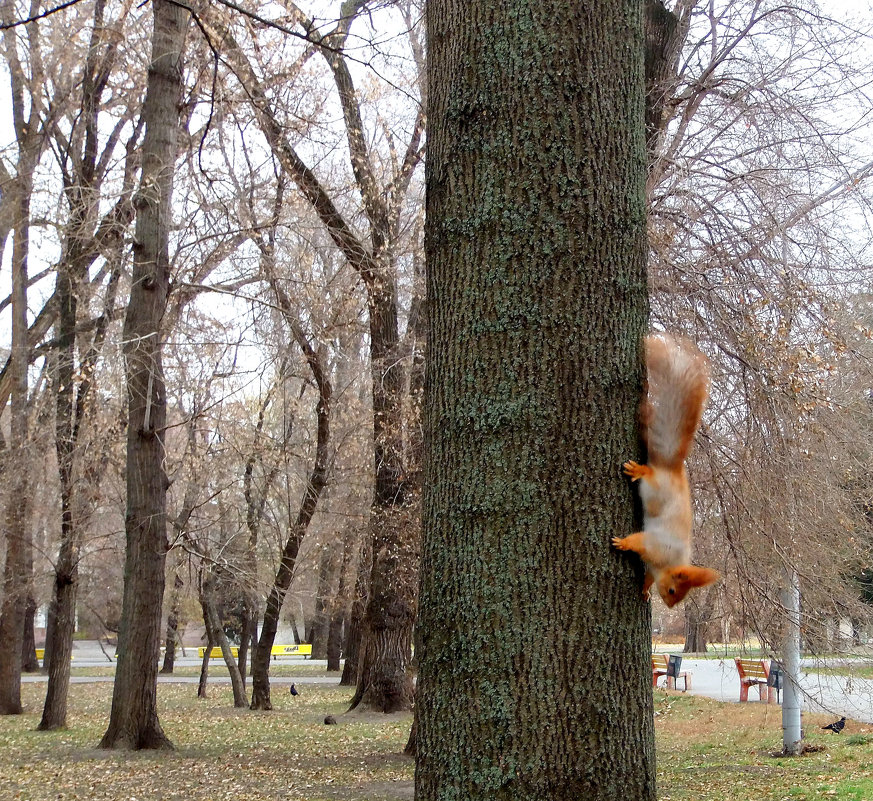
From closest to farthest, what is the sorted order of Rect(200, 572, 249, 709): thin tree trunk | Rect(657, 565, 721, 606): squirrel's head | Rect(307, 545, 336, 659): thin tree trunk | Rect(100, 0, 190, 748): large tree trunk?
Rect(657, 565, 721, 606): squirrel's head
Rect(100, 0, 190, 748): large tree trunk
Rect(200, 572, 249, 709): thin tree trunk
Rect(307, 545, 336, 659): thin tree trunk

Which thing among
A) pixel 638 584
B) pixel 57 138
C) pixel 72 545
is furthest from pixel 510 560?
pixel 57 138

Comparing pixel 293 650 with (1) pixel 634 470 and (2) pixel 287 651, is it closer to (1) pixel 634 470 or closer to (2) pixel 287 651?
(2) pixel 287 651

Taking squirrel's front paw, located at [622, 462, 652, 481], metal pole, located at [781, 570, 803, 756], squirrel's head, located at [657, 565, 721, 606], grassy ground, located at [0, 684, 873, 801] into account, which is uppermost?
squirrel's front paw, located at [622, 462, 652, 481]

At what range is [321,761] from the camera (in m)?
11.7

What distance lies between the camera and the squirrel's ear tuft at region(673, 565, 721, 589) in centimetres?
235

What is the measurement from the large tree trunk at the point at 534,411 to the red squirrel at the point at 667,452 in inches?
2.0

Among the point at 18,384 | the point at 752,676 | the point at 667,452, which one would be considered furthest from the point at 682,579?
the point at 752,676

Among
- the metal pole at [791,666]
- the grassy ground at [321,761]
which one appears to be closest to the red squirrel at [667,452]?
the metal pole at [791,666]

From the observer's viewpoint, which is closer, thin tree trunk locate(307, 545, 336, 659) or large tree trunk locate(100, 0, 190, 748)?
large tree trunk locate(100, 0, 190, 748)

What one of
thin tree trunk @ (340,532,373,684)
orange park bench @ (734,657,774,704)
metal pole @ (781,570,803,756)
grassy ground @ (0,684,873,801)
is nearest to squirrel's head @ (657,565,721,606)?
metal pole @ (781,570,803,756)

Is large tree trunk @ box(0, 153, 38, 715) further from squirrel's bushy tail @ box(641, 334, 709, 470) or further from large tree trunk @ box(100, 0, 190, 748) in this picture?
squirrel's bushy tail @ box(641, 334, 709, 470)

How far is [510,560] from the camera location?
2.08 m

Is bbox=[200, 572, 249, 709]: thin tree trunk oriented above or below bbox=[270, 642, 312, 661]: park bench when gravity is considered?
above

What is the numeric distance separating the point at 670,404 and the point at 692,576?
1.50 ft
